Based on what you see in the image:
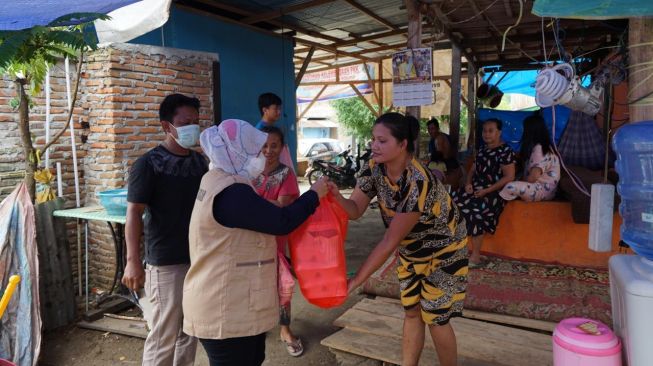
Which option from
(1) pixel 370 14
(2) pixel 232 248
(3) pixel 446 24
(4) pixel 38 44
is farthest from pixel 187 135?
(1) pixel 370 14

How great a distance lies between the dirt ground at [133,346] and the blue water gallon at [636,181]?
2110 millimetres

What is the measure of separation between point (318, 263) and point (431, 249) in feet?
2.29

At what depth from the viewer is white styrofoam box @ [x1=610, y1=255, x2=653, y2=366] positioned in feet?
4.71

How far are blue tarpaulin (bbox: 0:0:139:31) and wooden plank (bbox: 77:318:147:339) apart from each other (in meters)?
2.37

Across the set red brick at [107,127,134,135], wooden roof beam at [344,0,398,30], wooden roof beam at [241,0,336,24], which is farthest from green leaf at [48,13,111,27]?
wooden roof beam at [344,0,398,30]

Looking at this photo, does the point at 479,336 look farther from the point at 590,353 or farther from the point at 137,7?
the point at 137,7

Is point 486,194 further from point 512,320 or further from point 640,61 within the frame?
point 640,61

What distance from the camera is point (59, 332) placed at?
148 inches

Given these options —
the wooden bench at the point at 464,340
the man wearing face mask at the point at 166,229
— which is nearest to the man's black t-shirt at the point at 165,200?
the man wearing face mask at the point at 166,229

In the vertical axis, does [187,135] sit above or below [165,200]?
above

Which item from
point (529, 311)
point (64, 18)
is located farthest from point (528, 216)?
point (64, 18)

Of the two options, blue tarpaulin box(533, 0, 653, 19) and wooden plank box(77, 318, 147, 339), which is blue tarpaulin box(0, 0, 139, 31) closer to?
wooden plank box(77, 318, 147, 339)

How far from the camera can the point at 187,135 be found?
244cm

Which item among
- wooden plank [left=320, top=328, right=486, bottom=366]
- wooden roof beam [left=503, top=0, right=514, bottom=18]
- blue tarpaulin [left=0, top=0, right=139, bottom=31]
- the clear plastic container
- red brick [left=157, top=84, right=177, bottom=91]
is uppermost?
wooden roof beam [left=503, top=0, right=514, bottom=18]
